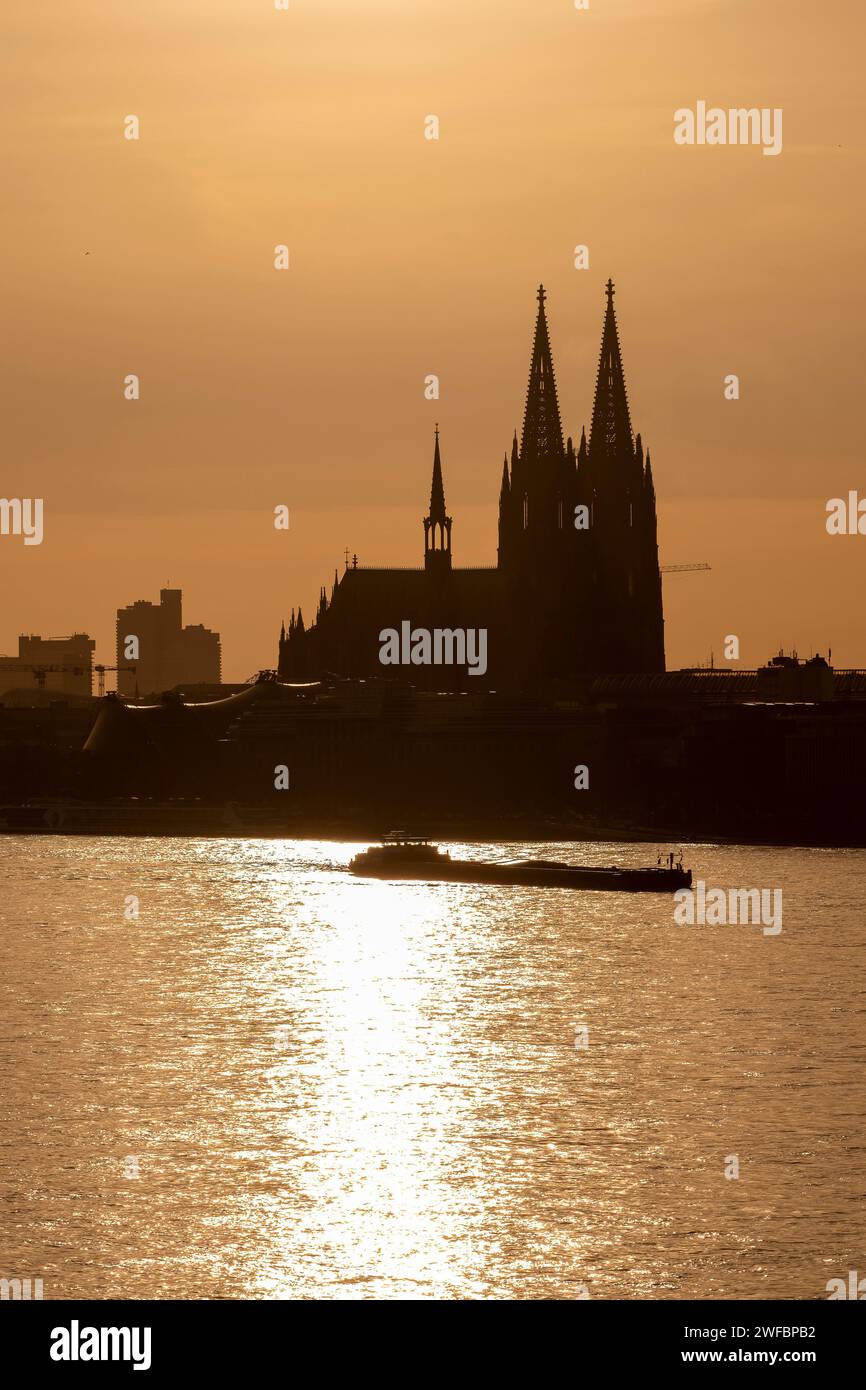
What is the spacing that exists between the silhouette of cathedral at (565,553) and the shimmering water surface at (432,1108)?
61927mm

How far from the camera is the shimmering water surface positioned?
89.0ft

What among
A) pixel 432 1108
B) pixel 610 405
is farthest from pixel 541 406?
pixel 432 1108

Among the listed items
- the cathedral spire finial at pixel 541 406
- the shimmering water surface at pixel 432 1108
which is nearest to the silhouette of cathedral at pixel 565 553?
the cathedral spire finial at pixel 541 406

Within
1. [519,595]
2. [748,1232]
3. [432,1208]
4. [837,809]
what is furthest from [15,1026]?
[519,595]

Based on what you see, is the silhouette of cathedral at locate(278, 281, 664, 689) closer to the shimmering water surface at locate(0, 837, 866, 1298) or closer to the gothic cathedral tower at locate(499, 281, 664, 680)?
the gothic cathedral tower at locate(499, 281, 664, 680)

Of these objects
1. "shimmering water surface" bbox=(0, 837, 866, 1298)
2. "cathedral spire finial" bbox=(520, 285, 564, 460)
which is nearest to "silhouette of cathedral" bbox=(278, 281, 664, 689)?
"cathedral spire finial" bbox=(520, 285, 564, 460)

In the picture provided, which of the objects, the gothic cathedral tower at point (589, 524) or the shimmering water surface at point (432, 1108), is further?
the gothic cathedral tower at point (589, 524)

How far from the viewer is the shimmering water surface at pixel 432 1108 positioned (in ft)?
89.0

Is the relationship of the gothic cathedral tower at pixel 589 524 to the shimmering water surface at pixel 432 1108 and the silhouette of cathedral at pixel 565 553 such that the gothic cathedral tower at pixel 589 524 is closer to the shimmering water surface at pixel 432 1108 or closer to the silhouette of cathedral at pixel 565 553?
the silhouette of cathedral at pixel 565 553

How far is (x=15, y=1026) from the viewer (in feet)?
154

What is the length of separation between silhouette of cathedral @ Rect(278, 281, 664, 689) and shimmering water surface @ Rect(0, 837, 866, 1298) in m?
61.9

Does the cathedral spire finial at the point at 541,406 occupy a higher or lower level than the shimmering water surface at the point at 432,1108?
higher

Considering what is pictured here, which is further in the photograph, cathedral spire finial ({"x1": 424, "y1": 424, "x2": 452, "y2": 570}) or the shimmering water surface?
cathedral spire finial ({"x1": 424, "y1": 424, "x2": 452, "y2": 570})
